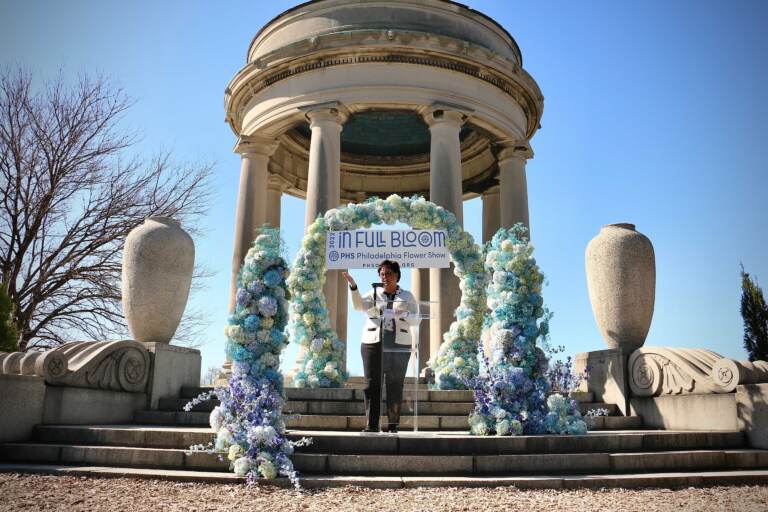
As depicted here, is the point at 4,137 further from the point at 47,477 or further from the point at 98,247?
the point at 47,477

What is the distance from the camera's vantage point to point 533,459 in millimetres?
7863

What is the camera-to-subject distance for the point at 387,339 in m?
8.86

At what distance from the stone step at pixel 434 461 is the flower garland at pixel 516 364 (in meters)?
1.00

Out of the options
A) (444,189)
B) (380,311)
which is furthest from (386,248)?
(380,311)

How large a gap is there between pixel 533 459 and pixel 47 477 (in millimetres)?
6234

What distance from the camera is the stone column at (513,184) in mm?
21439

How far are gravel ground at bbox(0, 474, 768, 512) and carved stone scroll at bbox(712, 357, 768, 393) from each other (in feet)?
7.86

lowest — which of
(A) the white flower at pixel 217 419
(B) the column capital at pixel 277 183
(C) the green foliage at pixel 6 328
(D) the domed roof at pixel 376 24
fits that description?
(A) the white flower at pixel 217 419

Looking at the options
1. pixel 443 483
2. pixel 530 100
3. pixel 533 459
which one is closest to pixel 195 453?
pixel 443 483

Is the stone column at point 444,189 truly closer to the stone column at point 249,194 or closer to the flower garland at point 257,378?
the stone column at point 249,194

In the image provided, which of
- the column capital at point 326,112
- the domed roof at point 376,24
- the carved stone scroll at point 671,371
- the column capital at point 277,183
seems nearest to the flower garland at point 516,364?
the carved stone scroll at point 671,371

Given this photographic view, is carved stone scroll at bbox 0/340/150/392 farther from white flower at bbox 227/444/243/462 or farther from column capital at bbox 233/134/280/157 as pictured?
column capital at bbox 233/134/280/157

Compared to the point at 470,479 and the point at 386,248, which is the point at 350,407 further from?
the point at 386,248

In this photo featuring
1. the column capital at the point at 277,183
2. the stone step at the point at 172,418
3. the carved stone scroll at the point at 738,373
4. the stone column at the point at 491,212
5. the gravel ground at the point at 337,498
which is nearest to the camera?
the gravel ground at the point at 337,498
